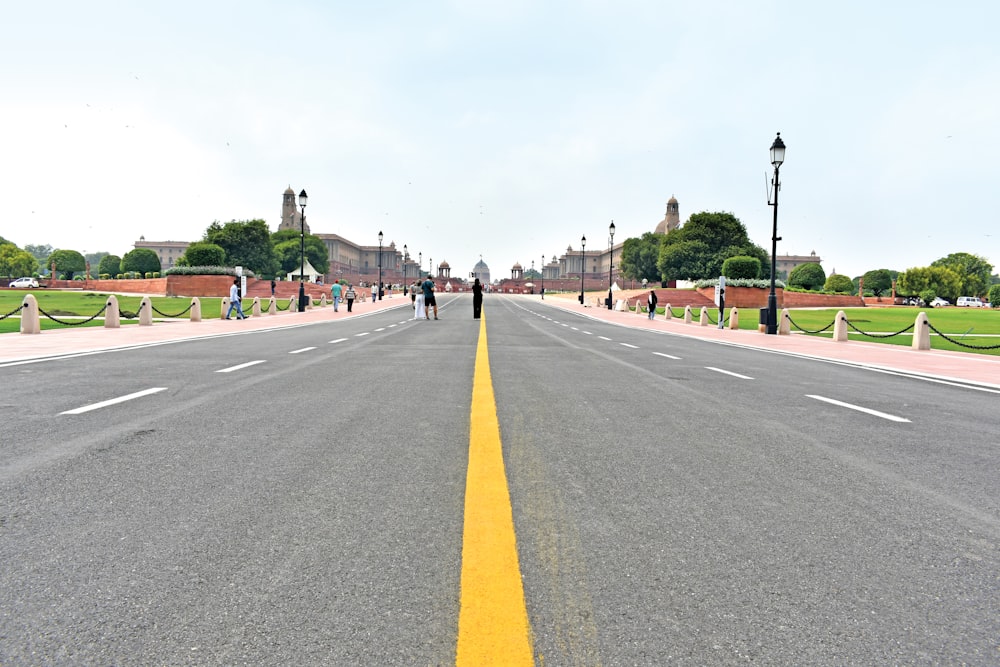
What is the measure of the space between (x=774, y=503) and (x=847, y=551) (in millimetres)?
738

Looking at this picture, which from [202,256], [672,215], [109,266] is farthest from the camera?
[672,215]

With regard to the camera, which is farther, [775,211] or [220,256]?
[220,256]

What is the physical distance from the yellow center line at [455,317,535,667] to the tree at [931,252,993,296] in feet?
511

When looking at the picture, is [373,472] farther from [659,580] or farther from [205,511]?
[659,580]

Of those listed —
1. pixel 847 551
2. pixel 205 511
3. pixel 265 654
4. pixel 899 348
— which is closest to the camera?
pixel 265 654

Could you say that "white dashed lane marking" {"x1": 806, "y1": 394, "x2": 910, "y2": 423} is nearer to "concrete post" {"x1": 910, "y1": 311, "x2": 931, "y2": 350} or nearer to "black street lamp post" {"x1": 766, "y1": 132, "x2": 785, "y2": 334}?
"concrete post" {"x1": 910, "y1": 311, "x2": 931, "y2": 350}

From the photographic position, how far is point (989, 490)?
4.27 meters

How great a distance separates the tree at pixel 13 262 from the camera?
125312 mm

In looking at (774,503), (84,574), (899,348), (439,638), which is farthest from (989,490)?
(899,348)

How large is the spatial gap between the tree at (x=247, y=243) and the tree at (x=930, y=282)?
108348mm

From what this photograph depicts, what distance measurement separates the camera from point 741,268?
7669 centimetres

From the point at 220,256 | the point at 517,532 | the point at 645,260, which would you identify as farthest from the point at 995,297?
the point at 517,532

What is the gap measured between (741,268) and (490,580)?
79553 millimetres

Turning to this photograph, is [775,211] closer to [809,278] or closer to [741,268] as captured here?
[741,268]
